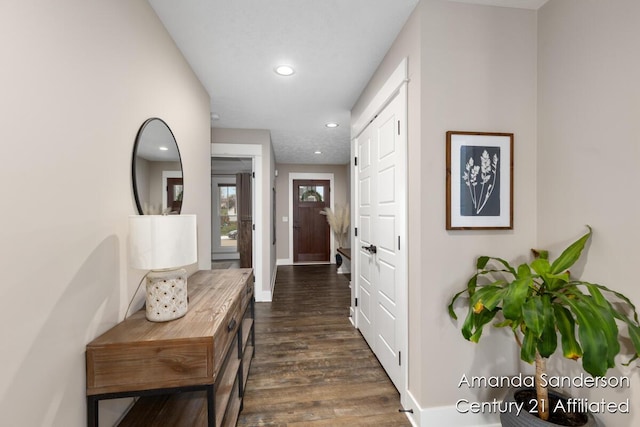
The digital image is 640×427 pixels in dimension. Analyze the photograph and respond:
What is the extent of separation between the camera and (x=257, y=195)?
12.9 ft

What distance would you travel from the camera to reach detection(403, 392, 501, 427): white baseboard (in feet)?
5.25

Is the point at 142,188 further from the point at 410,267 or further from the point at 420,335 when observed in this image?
the point at 420,335

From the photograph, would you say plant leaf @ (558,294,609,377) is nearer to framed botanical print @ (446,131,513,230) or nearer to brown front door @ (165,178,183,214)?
framed botanical print @ (446,131,513,230)

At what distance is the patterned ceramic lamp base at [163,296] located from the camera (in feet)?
4.12

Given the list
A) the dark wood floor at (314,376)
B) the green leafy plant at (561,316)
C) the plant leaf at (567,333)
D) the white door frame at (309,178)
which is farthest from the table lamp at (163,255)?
the white door frame at (309,178)

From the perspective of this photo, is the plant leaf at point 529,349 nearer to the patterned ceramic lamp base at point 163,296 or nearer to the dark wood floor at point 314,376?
the dark wood floor at point 314,376

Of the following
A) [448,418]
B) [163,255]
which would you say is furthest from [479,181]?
[163,255]

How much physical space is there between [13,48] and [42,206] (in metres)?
0.45

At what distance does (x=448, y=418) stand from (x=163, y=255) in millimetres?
1753

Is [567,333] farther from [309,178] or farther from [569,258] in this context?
[309,178]

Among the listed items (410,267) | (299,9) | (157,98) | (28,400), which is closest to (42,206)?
(28,400)

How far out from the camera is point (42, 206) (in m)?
0.88

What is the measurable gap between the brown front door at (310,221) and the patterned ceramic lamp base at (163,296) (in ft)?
17.8

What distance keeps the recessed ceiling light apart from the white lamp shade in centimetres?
160
